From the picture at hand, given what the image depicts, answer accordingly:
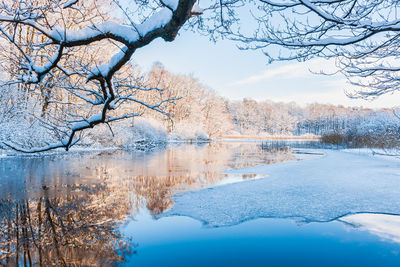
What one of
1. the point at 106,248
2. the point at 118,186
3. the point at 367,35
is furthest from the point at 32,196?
the point at 367,35

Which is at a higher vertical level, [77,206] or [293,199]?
[77,206]

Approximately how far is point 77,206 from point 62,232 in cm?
148

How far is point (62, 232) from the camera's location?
4.47 m

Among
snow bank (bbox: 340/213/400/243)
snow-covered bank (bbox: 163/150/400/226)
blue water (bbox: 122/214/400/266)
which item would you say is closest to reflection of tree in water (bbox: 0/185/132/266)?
blue water (bbox: 122/214/400/266)

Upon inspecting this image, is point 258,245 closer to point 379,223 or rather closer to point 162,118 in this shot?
point 379,223

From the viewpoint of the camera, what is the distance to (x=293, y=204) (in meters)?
6.14

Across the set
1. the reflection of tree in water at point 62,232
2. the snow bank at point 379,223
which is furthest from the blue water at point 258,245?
the reflection of tree in water at point 62,232

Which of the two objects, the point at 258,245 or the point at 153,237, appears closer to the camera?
the point at 258,245

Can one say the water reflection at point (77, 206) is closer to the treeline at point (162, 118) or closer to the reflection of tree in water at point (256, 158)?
the treeline at point (162, 118)

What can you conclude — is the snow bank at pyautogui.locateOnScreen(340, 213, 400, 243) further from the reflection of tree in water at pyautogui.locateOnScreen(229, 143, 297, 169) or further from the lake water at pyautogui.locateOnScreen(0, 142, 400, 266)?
the reflection of tree in water at pyautogui.locateOnScreen(229, 143, 297, 169)

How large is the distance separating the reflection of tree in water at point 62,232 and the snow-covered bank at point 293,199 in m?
1.46

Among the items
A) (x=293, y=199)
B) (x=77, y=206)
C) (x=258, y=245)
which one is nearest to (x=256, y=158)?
(x=293, y=199)

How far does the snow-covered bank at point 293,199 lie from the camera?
5551mm

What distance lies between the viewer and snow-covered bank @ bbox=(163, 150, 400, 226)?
5.55 m
